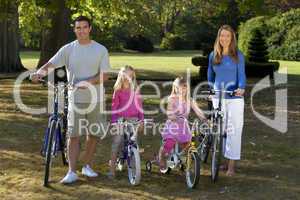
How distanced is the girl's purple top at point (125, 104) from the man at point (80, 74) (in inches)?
8.9

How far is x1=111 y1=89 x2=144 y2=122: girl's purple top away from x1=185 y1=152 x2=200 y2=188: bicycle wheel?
90 centimetres

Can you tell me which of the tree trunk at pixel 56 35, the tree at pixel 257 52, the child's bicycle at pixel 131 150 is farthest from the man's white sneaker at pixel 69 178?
the tree at pixel 257 52

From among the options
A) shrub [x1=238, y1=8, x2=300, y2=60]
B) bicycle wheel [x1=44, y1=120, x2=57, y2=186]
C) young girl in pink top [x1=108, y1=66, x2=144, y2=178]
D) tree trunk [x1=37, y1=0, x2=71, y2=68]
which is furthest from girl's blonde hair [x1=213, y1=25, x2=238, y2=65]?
shrub [x1=238, y1=8, x2=300, y2=60]

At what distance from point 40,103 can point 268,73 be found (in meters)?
12.7

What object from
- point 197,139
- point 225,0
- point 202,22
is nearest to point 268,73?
point 225,0

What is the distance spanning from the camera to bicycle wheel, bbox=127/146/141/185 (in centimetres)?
711

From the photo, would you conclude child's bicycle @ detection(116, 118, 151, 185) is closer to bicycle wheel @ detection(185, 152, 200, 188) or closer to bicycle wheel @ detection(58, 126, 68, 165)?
bicycle wheel @ detection(185, 152, 200, 188)

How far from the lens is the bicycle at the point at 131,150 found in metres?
7.14

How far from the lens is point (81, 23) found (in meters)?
6.97

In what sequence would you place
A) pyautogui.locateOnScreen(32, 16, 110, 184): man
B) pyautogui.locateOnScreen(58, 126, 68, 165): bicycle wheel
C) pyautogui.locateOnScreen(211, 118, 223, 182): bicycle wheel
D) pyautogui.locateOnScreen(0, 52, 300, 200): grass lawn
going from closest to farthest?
pyautogui.locateOnScreen(0, 52, 300, 200): grass lawn → pyautogui.locateOnScreen(32, 16, 110, 184): man → pyautogui.locateOnScreen(211, 118, 223, 182): bicycle wheel → pyautogui.locateOnScreen(58, 126, 68, 165): bicycle wheel

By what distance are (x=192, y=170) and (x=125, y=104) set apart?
120 centimetres

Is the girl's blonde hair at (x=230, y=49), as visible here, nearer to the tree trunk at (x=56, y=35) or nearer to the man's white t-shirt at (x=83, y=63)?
the man's white t-shirt at (x=83, y=63)

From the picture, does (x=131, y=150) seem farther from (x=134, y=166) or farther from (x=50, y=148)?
(x=50, y=148)

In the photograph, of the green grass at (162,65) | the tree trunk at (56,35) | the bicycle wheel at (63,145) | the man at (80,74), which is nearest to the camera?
the man at (80,74)
